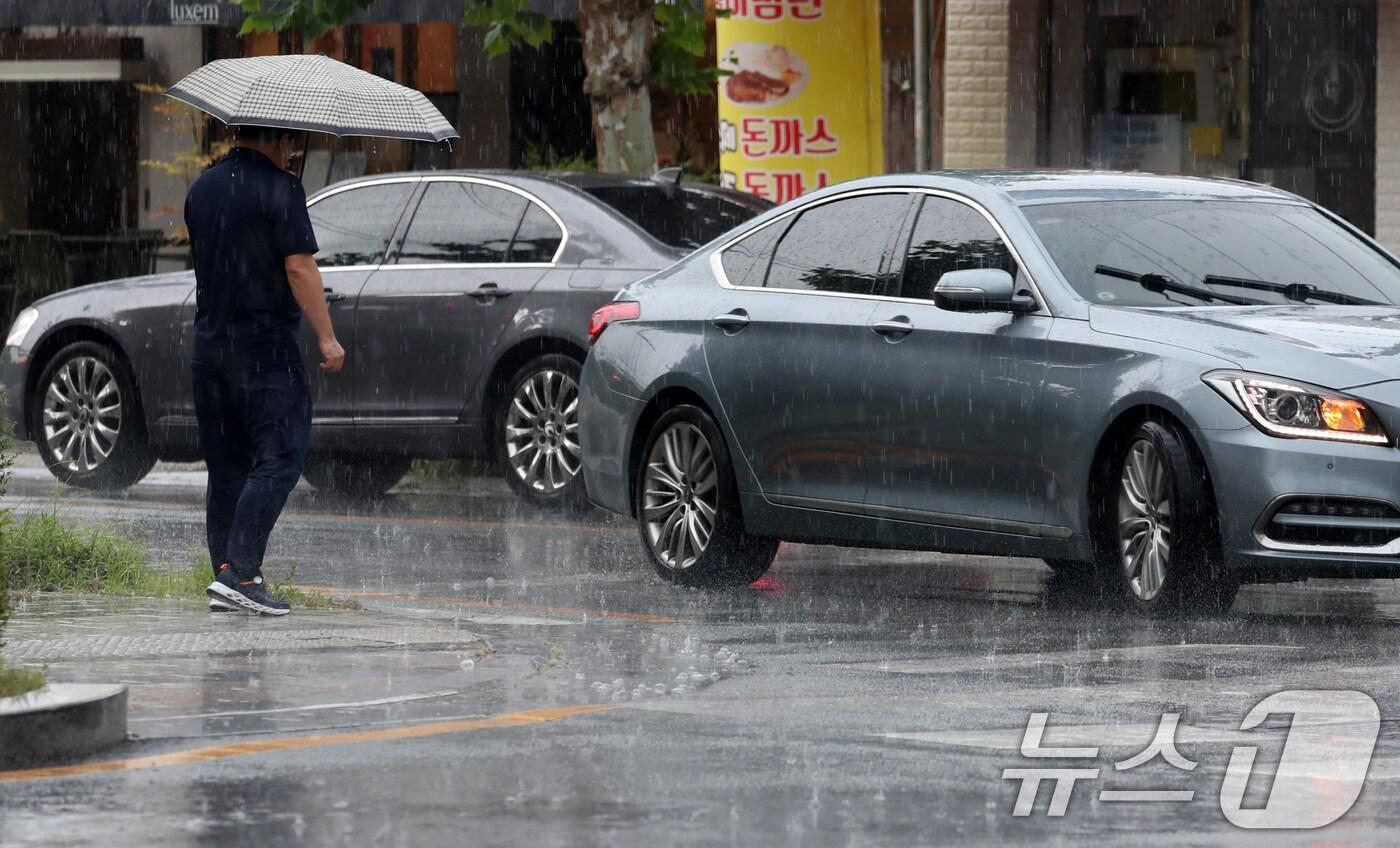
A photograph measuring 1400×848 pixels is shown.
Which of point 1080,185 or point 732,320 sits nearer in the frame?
point 1080,185

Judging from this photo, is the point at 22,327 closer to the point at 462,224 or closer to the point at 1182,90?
the point at 462,224

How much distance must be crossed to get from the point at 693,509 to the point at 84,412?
17.8 ft

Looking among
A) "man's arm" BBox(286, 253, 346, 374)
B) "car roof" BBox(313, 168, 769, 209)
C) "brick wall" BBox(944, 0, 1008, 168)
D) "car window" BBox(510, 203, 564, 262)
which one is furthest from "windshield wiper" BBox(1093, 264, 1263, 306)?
"brick wall" BBox(944, 0, 1008, 168)

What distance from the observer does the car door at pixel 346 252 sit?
1474 cm

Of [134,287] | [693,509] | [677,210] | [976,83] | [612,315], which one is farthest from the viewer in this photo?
[976,83]

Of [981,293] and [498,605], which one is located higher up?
[981,293]

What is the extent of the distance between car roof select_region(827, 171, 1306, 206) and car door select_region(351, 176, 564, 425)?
11.2 feet

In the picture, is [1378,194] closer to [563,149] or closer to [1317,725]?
[563,149]

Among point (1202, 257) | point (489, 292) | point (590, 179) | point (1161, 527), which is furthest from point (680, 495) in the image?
point (590, 179)

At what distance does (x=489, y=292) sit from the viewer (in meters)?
14.3

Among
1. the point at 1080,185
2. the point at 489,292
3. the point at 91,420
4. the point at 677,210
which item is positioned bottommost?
the point at 91,420

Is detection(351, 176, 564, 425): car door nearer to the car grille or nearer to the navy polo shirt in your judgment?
the navy polo shirt

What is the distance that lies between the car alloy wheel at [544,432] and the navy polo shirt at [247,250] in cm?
399

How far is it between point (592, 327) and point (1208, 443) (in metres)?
3.44
